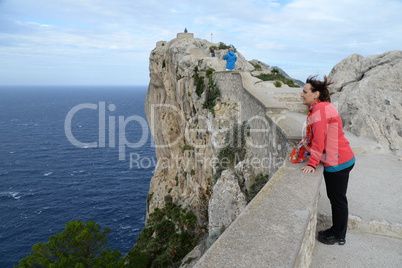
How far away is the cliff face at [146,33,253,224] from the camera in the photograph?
57.7 feet

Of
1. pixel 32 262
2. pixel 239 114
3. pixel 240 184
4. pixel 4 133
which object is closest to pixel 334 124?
pixel 240 184

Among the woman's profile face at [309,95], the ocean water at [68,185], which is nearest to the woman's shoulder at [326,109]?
the woman's profile face at [309,95]

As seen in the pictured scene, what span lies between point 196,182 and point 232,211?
25.9 feet

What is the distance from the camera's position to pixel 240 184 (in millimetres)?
11914

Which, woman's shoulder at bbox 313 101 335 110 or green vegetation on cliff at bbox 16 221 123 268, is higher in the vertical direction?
woman's shoulder at bbox 313 101 335 110

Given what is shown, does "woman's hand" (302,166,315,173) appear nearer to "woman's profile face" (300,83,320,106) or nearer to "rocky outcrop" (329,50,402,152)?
"woman's profile face" (300,83,320,106)

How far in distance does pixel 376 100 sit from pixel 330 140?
6.77 m

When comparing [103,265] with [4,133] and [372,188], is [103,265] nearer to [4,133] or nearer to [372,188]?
[372,188]

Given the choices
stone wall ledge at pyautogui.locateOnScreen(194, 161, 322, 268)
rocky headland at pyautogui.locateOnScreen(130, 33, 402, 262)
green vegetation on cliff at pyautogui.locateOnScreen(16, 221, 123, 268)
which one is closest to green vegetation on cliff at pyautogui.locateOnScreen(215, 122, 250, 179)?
rocky headland at pyautogui.locateOnScreen(130, 33, 402, 262)

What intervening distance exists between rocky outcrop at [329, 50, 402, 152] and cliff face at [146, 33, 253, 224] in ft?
20.9

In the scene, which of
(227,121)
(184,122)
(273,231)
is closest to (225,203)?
(227,121)

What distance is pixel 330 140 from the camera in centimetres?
425

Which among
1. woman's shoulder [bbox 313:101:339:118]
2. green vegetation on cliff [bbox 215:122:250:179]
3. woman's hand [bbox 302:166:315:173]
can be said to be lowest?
green vegetation on cliff [bbox 215:122:250:179]

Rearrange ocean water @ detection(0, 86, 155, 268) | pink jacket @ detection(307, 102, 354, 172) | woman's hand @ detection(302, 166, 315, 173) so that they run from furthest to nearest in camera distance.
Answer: ocean water @ detection(0, 86, 155, 268), woman's hand @ detection(302, 166, 315, 173), pink jacket @ detection(307, 102, 354, 172)
